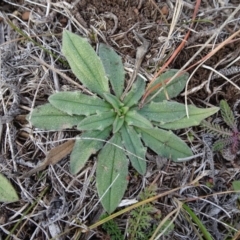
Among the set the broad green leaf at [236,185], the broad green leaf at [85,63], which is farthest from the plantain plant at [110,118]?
the broad green leaf at [236,185]

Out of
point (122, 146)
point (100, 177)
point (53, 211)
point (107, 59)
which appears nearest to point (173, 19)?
point (107, 59)

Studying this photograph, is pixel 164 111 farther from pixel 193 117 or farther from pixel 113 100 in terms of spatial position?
pixel 113 100

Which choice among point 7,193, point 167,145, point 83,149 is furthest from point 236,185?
point 7,193

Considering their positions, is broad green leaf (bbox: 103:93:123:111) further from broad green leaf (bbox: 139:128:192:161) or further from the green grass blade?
the green grass blade

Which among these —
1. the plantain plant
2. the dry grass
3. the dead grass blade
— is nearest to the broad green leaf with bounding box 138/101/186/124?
the plantain plant

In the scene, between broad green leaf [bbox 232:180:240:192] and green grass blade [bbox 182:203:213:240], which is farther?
broad green leaf [bbox 232:180:240:192]

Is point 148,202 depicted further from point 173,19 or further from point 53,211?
point 173,19

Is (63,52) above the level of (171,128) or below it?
above
